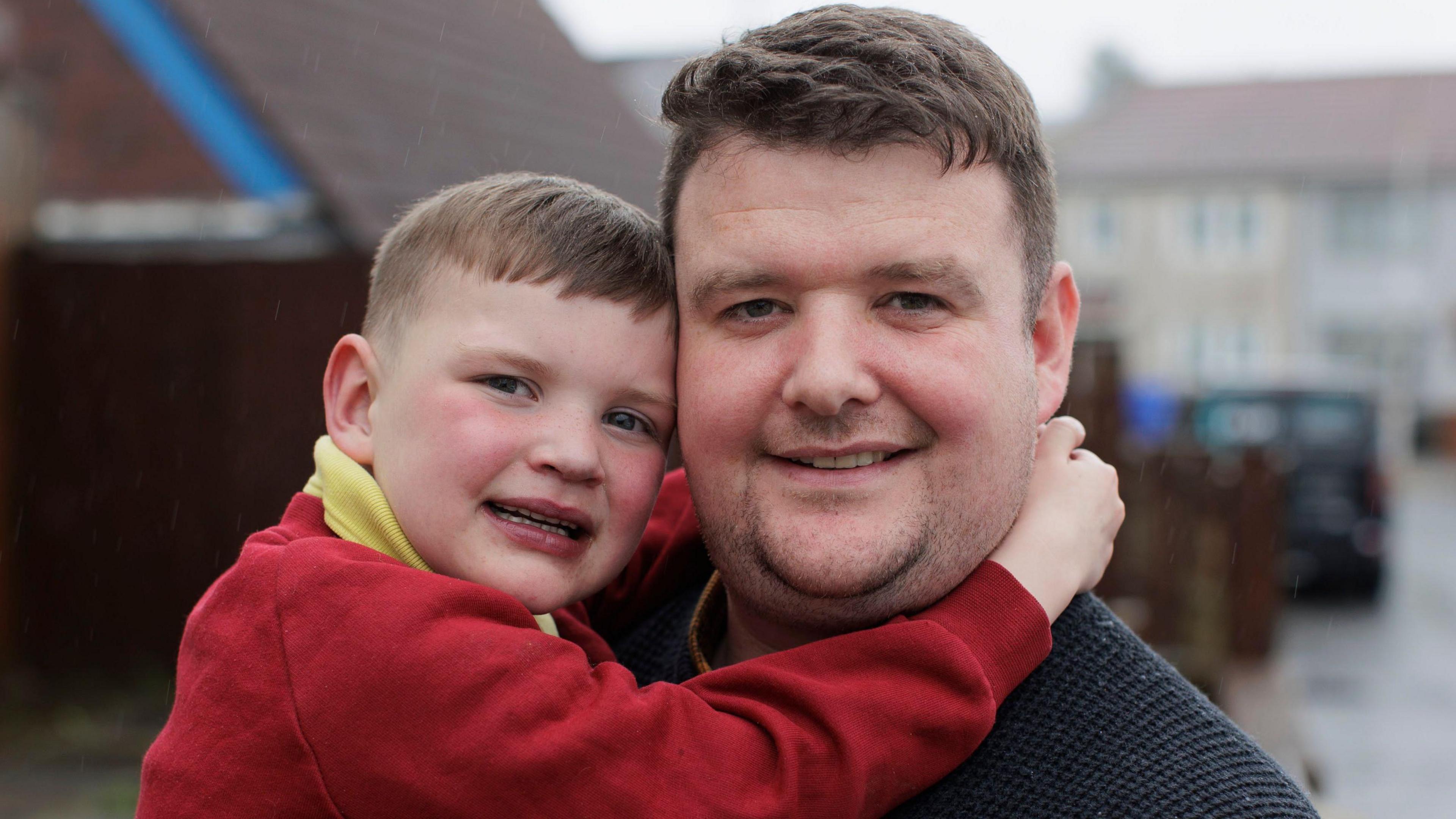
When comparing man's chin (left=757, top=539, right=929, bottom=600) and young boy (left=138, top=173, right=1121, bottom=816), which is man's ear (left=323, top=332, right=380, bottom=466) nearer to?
young boy (left=138, top=173, right=1121, bottom=816)

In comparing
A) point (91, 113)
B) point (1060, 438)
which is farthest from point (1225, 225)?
point (1060, 438)

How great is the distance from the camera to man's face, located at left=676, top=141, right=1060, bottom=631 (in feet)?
6.01

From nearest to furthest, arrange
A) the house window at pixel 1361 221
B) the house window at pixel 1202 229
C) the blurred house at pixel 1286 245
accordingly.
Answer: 1. the blurred house at pixel 1286 245
2. the house window at pixel 1361 221
3. the house window at pixel 1202 229

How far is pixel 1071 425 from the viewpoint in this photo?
2268mm

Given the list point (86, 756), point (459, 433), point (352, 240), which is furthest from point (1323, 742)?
point (459, 433)

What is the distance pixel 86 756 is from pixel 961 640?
6.04m

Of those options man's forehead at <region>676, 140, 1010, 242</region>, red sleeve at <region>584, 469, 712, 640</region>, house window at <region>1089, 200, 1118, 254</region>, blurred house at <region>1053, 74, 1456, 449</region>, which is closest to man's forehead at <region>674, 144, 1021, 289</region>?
man's forehead at <region>676, 140, 1010, 242</region>

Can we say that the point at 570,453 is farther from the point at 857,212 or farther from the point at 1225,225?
the point at 1225,225

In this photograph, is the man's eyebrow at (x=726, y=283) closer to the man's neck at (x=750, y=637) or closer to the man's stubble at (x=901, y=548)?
the man's stubble at (x=901, y=548)

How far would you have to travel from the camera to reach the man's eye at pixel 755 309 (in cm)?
193

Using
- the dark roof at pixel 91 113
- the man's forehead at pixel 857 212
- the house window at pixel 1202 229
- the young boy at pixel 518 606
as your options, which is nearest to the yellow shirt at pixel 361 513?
the young boy at pixel 518 606

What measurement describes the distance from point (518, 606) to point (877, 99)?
90 centimetres

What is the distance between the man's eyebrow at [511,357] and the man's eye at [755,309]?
0.30 m

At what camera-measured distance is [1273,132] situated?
118ft
